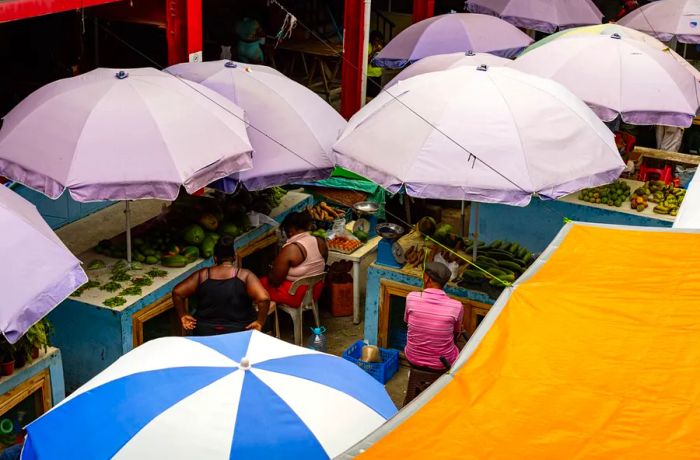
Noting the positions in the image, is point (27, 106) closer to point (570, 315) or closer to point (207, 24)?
point (570, 315)

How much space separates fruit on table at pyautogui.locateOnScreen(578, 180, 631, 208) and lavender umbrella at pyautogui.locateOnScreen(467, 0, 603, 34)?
4.93 meters

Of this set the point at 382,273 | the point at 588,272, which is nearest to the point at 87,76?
the point at 382,273

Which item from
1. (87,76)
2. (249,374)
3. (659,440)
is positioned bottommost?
(249,374)

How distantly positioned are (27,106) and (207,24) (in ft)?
32.3

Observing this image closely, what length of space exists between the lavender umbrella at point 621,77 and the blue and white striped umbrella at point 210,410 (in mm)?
6018

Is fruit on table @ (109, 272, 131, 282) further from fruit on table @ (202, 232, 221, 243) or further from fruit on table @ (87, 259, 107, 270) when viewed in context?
fruit on table @ (202, 232, 221, 243)

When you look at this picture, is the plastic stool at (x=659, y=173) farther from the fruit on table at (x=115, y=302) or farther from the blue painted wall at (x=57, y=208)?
the fruit on table at (x=115, y=302)

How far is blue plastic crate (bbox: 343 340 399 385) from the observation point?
8711 millimetres

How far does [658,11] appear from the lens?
1542cm

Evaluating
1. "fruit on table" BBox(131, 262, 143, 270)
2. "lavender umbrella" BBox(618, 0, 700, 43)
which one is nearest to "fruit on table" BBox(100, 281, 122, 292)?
"fruit on table" BBox(131, 262, 143, 270)

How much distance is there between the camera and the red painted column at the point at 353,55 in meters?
14.8

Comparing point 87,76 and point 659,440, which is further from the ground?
point 87,76

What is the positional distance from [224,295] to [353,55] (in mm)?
8125

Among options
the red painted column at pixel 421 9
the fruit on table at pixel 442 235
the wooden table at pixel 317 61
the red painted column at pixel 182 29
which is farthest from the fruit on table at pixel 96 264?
the red painted column at pixel 421 9
